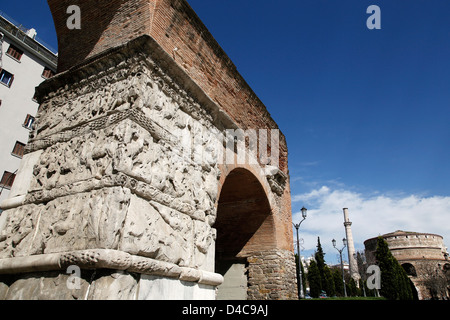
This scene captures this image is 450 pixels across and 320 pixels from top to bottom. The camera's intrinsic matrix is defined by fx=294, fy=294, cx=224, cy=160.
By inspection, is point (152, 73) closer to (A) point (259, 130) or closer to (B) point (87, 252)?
(B) point (87, 252)

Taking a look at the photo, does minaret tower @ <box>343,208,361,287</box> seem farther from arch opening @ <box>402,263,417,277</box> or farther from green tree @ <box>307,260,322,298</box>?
green tree @ <box>307,260,322,298</box>

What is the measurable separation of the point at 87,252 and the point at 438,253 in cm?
3926

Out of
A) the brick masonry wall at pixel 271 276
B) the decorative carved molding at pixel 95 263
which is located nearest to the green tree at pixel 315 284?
the brick masonry wall at pixel 271 276

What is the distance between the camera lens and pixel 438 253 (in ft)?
104

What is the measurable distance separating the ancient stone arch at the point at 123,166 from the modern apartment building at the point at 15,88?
12.8 metres

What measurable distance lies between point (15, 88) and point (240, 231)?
15339 mm

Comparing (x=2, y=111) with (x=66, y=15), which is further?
(x=2, y=111)

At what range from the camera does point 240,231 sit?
6.97 meters

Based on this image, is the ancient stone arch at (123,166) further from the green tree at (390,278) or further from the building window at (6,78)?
the green tree at (390,278)

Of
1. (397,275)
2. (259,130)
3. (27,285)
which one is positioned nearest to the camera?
(27,285)

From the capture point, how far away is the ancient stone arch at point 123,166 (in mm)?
2553

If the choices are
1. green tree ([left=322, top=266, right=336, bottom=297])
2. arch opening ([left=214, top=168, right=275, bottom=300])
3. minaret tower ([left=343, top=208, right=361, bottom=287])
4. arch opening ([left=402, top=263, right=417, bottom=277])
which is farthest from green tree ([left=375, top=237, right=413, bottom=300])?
minaret tower ([left=343, top=208, right=361, bottom=287])

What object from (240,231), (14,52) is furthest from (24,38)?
(240,231)
